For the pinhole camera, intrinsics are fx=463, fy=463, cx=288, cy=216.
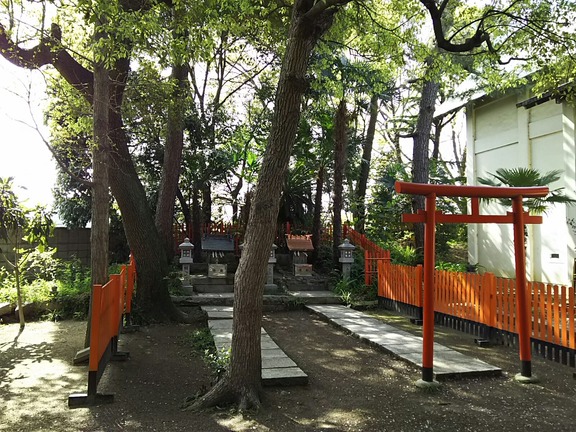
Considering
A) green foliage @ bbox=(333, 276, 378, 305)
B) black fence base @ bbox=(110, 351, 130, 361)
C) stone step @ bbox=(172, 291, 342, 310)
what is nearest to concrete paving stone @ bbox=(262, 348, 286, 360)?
black fence base @ bbox=(110, 351, 130, 361)

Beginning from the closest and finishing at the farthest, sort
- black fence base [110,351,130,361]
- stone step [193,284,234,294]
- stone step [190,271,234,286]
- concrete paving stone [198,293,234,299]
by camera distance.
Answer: black fence base [110,351,130,361] < concrete paving stone [198,293,234,299] < stone step [193,284,234,294] < stone step [190,271,234,286]

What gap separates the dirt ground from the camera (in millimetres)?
4172

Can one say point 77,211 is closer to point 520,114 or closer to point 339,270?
point 339,270

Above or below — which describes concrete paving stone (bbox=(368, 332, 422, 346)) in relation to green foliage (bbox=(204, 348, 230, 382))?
above

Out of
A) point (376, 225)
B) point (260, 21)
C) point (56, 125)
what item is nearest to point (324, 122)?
point (376, 225)

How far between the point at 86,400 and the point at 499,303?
19.0 ft

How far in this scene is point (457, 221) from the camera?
580cm

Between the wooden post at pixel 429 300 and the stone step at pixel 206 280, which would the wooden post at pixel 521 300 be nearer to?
the wooden post at pixel 429 300

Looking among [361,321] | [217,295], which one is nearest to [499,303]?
[361,321]

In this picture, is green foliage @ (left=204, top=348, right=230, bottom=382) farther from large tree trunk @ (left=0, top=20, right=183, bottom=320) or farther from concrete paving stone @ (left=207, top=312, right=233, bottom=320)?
large tree trunk @ (left=0, top=20, right=183, bottom=320)

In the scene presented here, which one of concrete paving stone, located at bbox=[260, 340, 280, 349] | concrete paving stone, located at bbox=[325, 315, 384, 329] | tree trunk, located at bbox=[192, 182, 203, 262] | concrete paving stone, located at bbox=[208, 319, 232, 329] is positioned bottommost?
concrete paving stone, located at bbox=[260, 340, 280, 349]

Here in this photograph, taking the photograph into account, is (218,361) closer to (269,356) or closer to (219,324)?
(269,356)

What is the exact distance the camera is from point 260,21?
8.73 m

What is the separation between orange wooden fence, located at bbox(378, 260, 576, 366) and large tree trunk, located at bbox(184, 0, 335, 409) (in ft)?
12.4
